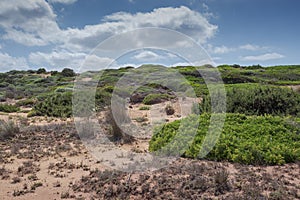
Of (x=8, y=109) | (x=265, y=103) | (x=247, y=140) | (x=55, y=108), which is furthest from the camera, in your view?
(x=8, y=109)

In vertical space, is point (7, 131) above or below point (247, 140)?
above

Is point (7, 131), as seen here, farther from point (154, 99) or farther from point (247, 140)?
point (154, 99)

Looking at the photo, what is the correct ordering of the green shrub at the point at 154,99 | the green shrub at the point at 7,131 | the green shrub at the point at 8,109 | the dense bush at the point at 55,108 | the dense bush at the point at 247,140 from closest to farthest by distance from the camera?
the dense bush at the point at 247,140 < the green shrub at the point at 7,131 < the dense bush at the point at 55,108 < the green shrub at the point at 8,109 < the green shrub at the point at 154,99

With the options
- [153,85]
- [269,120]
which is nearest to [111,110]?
[269,120]

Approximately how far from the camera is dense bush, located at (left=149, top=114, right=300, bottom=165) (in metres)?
6.39

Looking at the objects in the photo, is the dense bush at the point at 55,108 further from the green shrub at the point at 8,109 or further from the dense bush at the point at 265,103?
the dense bush at the point at 265,103

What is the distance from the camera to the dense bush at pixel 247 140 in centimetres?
639

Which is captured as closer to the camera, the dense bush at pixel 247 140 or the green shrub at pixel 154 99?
the dense bush at pixel 247 140

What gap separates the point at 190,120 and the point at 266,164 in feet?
7.99

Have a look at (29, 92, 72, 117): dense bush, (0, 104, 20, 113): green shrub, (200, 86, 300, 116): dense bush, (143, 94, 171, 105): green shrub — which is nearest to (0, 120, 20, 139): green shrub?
(29, 92, 72, 117): dense bush

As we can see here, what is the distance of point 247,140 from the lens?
22.7 ft

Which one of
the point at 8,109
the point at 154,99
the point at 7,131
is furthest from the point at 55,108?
the point at 154,99

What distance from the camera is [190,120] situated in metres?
8.09

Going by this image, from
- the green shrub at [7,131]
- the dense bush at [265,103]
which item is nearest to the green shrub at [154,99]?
the dense bush at [265,103]
